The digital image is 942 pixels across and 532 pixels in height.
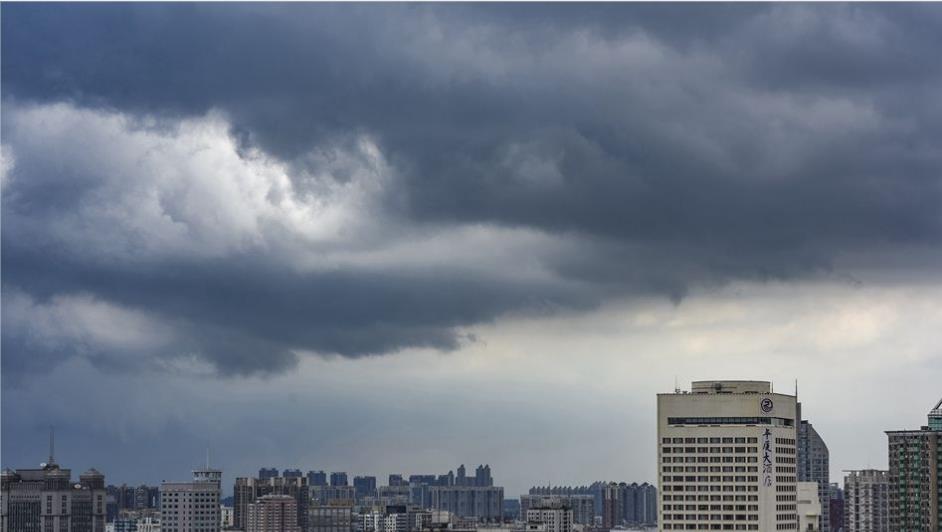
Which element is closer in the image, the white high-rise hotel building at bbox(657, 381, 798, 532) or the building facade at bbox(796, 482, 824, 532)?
the white high-rise hotel building at bbox(657, 381, 798, 532)

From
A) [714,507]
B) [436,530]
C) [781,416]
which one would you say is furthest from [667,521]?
[436,530]

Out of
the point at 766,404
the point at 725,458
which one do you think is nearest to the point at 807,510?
the point at 725,458

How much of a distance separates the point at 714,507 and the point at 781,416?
9473 millimetres

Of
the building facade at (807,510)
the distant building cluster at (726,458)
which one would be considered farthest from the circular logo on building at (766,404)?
the building facade at (807,510)

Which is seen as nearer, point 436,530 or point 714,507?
point 714,507

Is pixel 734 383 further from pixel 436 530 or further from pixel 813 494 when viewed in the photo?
pixel 436 530

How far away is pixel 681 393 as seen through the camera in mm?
142125

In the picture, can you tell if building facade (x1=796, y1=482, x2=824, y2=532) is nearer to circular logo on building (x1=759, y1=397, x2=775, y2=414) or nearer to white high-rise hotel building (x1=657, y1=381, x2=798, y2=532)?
white high-rise hotel building (x1=657, y1=381, x2=798, y2=532)

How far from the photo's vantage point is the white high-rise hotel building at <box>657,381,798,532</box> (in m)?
140

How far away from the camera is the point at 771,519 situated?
14012 centimetres

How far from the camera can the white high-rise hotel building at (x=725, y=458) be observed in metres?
140

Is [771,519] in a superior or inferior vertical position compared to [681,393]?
inferior

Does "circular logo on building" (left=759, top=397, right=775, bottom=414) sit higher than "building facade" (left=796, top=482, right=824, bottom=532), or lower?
higher

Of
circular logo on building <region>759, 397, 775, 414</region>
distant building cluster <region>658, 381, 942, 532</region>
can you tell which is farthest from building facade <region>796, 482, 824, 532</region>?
circular logo on building <region>759, 397, 775, 414</region>
